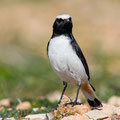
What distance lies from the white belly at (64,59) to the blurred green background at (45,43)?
2.78m

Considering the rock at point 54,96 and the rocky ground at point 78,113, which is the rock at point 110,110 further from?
the rock at point 54,96

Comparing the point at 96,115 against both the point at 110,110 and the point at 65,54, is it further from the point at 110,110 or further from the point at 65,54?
the point at 65,54

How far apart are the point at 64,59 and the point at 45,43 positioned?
40.1ft

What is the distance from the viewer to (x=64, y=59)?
23.1ft

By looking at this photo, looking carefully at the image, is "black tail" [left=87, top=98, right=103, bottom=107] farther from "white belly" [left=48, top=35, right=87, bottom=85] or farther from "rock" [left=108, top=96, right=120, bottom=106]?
"rock" [left=108, top=96, right=120, bottom=106]

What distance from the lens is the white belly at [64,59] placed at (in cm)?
702

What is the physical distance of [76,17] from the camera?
904 inches

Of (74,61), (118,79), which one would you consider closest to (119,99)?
(74,61)

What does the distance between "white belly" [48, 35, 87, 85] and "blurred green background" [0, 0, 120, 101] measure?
9.14 ft

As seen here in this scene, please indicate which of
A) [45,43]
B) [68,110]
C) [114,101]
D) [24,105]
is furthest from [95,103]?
[45,43]

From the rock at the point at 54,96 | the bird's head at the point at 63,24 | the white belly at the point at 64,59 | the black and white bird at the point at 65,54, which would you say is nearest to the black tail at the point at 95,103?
the black and white bird at the point at 65,54

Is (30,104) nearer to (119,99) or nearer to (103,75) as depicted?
(119,99)

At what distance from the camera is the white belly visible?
7.02 metres

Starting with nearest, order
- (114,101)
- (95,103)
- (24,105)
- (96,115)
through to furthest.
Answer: (96,115) < (95,103) < (24,105) < (114,101)
